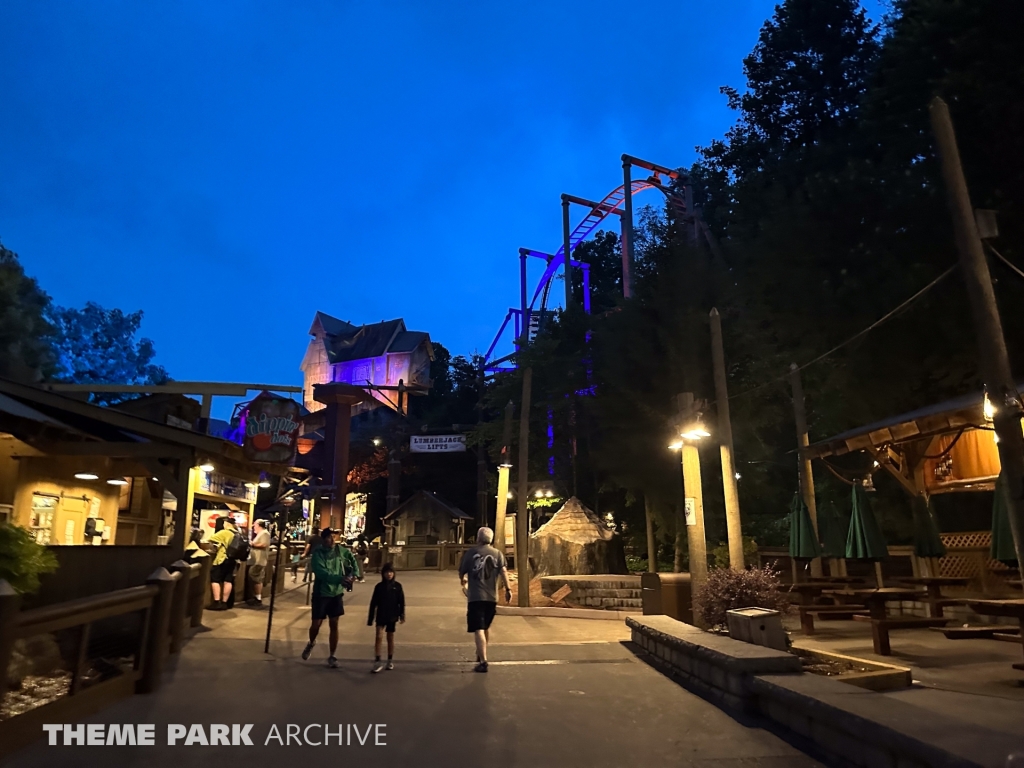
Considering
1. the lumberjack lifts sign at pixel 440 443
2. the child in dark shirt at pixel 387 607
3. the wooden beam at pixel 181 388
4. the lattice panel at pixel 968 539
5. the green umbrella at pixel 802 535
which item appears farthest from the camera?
the lumberjack lifts sign at pixel 440 443

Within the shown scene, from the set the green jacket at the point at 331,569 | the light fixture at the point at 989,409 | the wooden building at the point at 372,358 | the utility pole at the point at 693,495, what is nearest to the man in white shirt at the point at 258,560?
the green jacket at the point at 331,569

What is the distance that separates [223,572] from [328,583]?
5.64 metres

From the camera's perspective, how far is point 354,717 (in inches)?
225

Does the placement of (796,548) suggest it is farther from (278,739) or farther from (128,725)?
(128,725)

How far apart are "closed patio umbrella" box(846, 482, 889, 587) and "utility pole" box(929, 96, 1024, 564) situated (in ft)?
14.6

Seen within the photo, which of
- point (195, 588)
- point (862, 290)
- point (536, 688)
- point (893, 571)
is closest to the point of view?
point (536, 688)

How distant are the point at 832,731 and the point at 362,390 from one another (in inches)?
1421

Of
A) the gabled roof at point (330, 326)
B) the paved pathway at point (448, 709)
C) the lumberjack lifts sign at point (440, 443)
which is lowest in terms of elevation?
the paved pathway at point (448, 709)

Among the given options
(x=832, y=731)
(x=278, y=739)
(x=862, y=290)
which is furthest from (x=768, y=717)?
(x=862, y=290)

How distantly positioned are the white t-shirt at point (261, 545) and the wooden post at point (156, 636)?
20.2 ft

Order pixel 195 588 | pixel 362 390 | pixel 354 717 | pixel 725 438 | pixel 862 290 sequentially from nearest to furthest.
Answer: pixel 354 717
pixel 195 588
pixel 725 438
pixel 862 290
pixel 362 390

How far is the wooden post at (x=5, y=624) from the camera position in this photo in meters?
4.27

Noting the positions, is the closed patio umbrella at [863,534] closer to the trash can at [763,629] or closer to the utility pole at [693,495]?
the utility pole at [693,495]

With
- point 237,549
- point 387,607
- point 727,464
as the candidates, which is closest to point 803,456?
point 727,464
